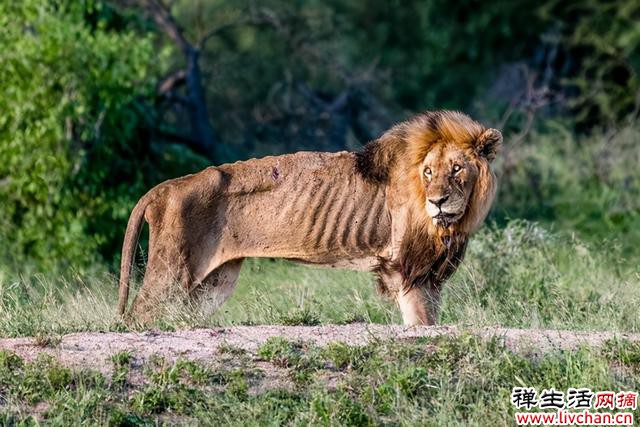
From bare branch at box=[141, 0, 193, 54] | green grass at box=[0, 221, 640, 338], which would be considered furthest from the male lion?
bare branch at box=[141, 0, 193, 54]

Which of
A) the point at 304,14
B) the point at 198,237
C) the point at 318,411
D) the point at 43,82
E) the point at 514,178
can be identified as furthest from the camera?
the point at 304,14

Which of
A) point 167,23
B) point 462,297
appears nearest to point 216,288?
point 462,297

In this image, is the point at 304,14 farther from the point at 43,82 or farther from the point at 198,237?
the point at 198,237

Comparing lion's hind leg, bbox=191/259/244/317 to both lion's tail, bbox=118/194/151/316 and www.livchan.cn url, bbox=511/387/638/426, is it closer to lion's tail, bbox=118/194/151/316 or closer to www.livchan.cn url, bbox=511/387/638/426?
lion's tail, bbox=118/194/151/316

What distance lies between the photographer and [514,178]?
1263 cm

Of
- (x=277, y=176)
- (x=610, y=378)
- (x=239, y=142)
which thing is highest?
(x=277, y=176)

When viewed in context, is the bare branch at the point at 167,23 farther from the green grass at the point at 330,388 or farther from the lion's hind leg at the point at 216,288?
the green grass at the point at 330,388

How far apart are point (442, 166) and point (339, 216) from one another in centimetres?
59

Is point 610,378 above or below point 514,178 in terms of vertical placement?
above

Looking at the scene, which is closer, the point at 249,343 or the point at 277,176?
the point at 249,343

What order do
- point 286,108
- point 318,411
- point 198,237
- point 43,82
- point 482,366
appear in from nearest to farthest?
point 318,411
point 482,366
point 198,237
point 43,82
point 286,108

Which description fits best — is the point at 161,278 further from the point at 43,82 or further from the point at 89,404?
the point at 43,82

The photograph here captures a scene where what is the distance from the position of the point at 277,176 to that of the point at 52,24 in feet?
14.6

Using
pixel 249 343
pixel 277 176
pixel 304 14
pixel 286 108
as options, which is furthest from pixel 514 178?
pixel 249 343
